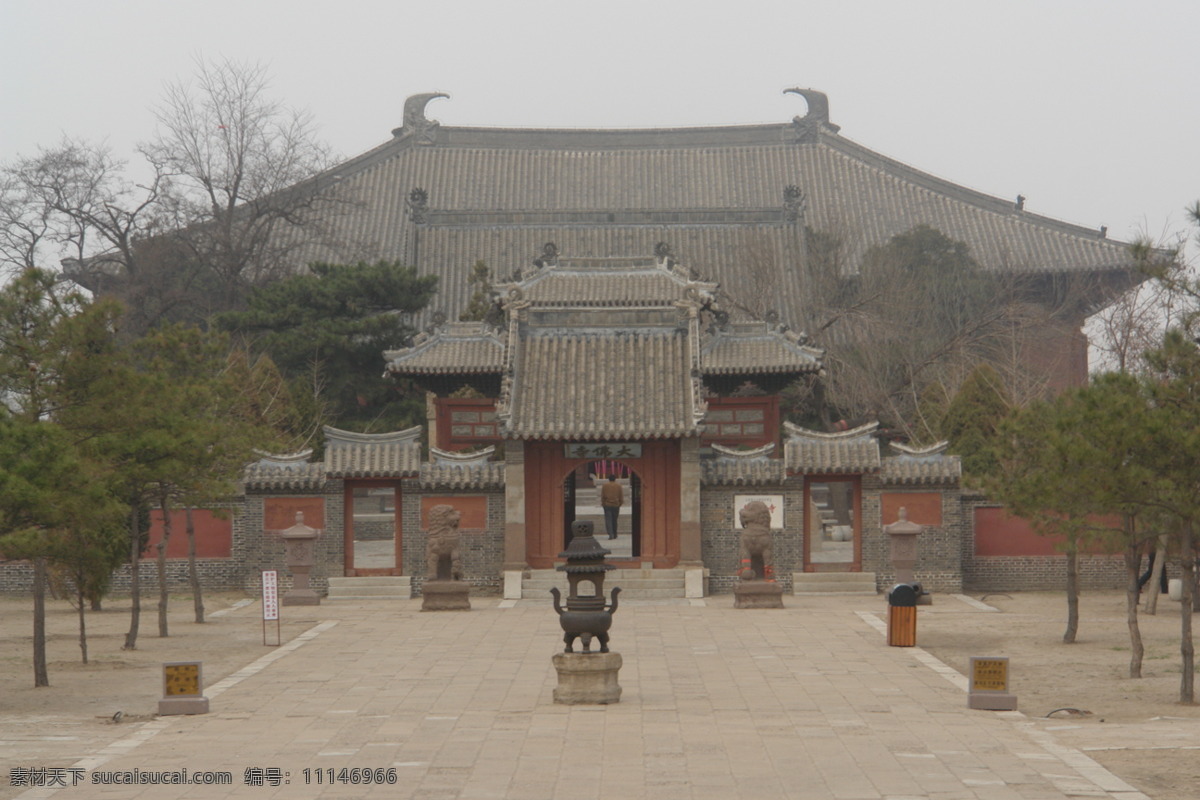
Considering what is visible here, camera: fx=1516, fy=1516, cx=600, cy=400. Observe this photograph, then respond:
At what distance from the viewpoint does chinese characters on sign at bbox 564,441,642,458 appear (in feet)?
85.1

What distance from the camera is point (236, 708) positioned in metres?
14.2

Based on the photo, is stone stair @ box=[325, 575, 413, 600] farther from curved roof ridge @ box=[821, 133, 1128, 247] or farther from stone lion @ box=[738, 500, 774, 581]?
curved roof ridge @ box=[821, 133, 1128, 247]

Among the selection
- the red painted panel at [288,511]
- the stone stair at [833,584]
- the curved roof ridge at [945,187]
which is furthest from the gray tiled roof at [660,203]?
the red painted panel at [288,511]

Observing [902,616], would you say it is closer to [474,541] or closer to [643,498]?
[643,498]

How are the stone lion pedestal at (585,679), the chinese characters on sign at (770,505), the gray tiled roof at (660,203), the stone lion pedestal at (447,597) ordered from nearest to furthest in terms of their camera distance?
the stone lion pedestal at (585,679) → the stone lion pedestal at (447,597) → the chinese characters on sign at (770,505) → the gray tiled roof at (660,203)

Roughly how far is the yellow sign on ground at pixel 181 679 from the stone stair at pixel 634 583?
1161 cm

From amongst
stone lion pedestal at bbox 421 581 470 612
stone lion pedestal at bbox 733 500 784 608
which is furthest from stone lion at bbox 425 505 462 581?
stone lion pedestal at bbox 733 500 784 608

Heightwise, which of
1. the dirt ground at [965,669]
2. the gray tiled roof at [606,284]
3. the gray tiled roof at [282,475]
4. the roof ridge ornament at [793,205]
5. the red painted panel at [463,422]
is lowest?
the dirt ground at [965,669]

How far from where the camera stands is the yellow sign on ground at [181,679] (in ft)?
45.3

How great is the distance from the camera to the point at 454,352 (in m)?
30.5

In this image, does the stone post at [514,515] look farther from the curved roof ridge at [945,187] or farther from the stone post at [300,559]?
the curved roof ridge at [945,187]

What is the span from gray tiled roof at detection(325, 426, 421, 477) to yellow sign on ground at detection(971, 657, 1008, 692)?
542 inches

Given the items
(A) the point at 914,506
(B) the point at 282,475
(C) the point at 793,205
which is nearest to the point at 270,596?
(B) the point at 282,475

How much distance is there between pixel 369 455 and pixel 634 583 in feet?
16.5
